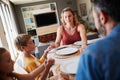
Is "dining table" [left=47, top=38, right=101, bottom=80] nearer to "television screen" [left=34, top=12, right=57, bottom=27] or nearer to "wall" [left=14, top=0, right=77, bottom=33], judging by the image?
"television screen" [left=34, top=12, right=57, bottom=27]

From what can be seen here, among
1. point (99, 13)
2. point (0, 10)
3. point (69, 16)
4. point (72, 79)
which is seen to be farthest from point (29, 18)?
point (99, 13)

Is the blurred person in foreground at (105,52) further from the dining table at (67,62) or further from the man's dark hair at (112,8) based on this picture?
the dining table at (67,62)

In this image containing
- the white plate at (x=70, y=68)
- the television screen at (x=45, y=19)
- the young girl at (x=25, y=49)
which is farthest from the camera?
the television screen at (x=45, y=19)

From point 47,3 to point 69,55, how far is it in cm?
472

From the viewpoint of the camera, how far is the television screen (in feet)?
19.2

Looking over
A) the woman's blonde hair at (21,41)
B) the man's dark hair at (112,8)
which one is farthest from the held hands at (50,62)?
the man's dark hair at (112,8)

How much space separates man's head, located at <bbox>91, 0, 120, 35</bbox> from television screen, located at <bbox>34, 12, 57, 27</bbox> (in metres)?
5.31

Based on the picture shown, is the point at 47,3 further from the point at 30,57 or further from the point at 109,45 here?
the point at 109,45

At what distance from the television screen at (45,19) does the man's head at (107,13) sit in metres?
5.31

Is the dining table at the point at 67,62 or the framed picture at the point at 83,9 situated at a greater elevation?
the framed picture at the point at 83,9

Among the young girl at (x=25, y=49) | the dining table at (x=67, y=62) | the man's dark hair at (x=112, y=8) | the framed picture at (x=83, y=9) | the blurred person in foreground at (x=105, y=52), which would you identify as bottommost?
the dining table at (x=67, y=62)

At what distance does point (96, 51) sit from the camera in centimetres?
56

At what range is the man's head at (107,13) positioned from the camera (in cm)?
58

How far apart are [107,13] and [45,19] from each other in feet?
17.7
